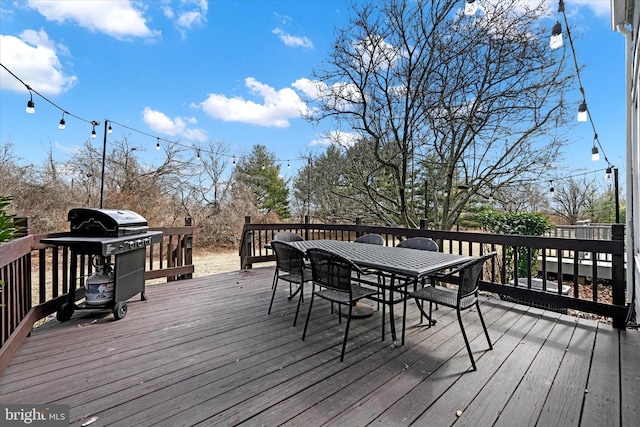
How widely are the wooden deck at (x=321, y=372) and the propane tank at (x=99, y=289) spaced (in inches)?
8.9

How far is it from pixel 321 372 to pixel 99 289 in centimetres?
238

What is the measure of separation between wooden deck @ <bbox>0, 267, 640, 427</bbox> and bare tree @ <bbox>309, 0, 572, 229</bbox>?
161 inches

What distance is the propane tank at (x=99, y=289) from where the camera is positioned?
2877mm

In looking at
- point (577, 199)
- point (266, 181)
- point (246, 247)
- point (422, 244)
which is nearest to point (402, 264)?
point (422, 244)

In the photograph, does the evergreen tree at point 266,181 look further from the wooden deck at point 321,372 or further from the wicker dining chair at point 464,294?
the wicker dining chair at point 464,294

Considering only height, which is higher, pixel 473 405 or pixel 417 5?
pixel 417 5

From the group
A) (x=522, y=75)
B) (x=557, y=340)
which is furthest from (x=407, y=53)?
(x=557, y=340)

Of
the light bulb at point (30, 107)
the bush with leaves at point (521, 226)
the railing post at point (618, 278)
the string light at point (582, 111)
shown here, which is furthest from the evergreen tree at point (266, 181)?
the railing post at point (618, 278)

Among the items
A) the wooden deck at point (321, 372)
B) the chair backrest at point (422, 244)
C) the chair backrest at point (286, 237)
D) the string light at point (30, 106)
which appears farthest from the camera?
the string light at point (30, 106)

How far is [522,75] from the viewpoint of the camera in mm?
5484

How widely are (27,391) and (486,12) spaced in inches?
304

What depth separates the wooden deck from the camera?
1.57 meters

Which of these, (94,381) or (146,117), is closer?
(94,381)

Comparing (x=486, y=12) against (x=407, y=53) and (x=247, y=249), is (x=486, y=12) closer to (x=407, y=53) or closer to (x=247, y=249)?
(x=407, y=53)
